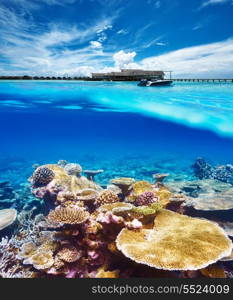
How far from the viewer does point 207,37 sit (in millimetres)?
8516

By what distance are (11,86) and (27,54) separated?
10.1 meters

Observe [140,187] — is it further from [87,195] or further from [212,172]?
[212,172]

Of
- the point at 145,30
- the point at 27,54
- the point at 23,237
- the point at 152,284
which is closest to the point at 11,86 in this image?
the point at 27,54

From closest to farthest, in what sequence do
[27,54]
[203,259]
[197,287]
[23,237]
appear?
1. [203,259]
2. [197,287]
3. [23,237]
4. [27,54]

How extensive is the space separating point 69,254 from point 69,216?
72 cm

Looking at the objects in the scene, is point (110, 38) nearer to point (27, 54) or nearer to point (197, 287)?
point (27, 54)

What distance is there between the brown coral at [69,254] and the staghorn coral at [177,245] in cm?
110

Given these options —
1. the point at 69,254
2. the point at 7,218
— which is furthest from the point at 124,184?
the point at 7,218

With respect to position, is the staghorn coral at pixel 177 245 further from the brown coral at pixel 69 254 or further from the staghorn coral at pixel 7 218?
the staghorn coral at pixel 7 218

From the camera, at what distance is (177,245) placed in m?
3.43

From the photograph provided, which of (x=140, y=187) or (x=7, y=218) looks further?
(x=7, y=218)

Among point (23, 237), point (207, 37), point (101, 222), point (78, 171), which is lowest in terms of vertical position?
point (23, 237)

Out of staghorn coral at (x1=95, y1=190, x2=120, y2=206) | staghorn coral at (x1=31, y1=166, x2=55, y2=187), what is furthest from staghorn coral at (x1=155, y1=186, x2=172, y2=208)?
staghorn coral at (x1=31, y1=166, x2=55, y2=187)

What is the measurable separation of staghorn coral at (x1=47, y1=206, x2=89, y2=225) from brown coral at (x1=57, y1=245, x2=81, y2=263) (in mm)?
590
